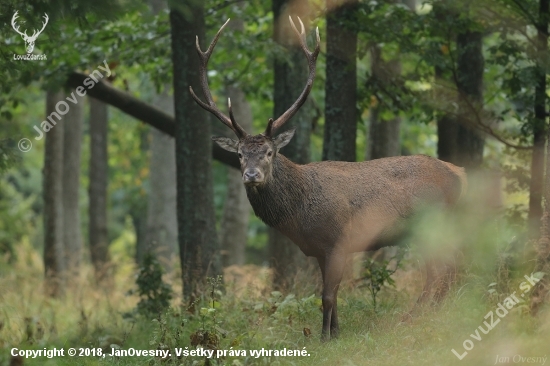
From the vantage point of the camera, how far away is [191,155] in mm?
11086

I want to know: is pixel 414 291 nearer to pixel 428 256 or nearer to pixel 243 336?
pixel 428 256

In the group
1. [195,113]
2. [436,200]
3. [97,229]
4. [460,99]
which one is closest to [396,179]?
[436,200]

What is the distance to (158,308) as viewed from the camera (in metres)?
10.6

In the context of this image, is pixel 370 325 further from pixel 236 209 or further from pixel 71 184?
pixel 71 184

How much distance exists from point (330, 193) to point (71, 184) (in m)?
10.8

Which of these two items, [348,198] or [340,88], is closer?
[348,198]

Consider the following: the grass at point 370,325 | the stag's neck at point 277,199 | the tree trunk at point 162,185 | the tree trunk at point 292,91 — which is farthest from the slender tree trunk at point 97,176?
the stag's neck at point 277,199

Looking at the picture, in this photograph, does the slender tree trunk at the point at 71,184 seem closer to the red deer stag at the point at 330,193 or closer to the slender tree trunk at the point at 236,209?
the slender tree trunk at the point at 236,209

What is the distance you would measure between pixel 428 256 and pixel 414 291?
2.57ft

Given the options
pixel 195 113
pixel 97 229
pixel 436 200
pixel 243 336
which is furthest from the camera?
pixel 97 229

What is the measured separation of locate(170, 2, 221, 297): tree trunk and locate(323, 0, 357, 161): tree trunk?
168 centimetres

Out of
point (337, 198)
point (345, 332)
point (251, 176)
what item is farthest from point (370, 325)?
point (251, 176)

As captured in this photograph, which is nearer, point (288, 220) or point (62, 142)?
point (288, 220)

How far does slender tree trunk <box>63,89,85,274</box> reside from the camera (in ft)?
59.9
